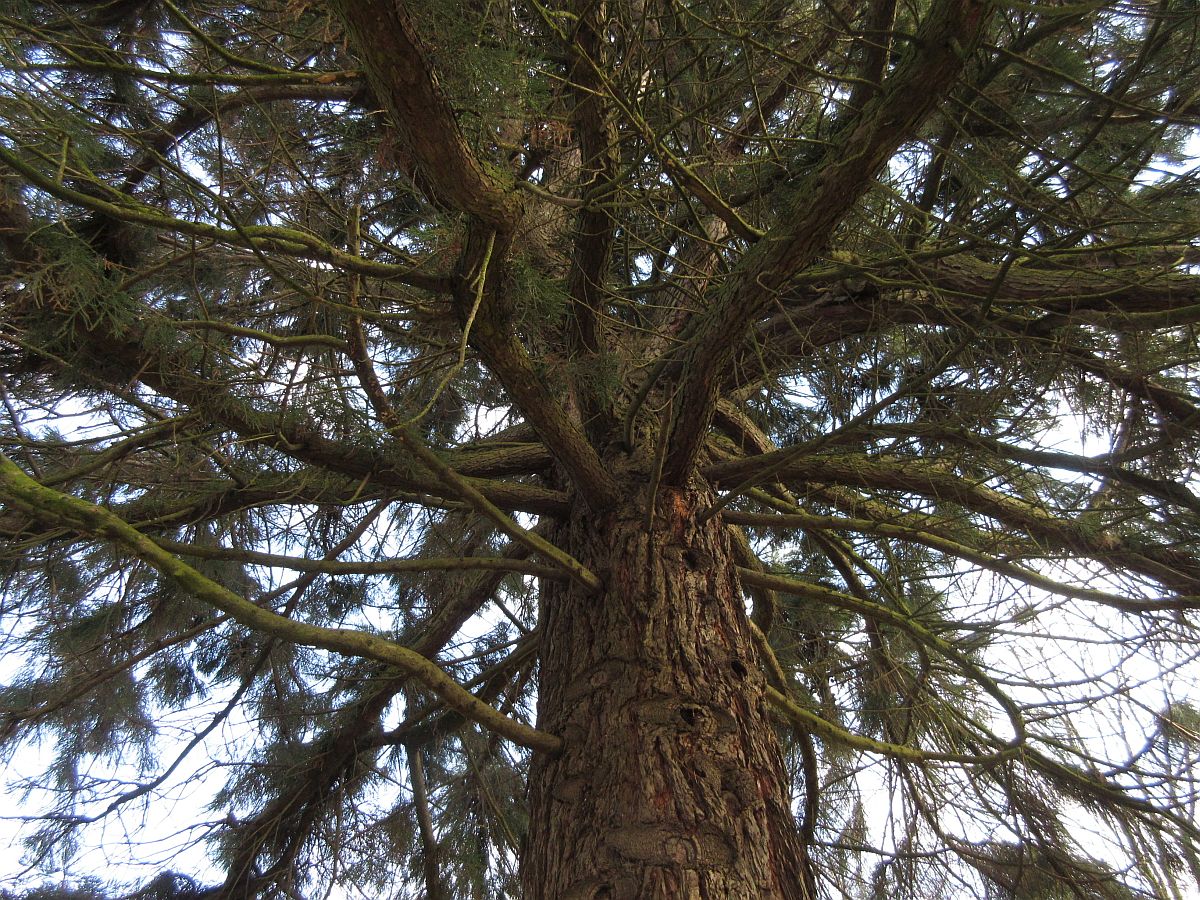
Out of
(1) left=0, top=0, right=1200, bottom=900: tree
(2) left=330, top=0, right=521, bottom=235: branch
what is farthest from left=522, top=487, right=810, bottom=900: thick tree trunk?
(2) left=330, top=0, right=521, bottom=235: branch

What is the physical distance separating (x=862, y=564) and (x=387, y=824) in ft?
7.26

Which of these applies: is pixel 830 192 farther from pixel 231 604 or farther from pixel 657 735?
pixel 231 604

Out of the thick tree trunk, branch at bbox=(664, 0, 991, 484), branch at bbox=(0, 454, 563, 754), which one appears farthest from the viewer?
the thick tree trunk

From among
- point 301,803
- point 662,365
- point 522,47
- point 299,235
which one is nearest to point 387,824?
point 301,803

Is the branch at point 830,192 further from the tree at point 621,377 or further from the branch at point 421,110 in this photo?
the branch at point 421,110

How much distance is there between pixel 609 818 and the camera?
1740mm

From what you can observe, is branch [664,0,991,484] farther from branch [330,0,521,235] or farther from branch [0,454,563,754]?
branch [0,454,563,754]

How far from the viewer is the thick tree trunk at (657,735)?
1660mm

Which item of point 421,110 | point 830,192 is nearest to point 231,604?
point 421,110

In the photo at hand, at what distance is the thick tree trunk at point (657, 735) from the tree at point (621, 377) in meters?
0.01

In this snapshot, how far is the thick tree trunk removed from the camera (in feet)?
5.45

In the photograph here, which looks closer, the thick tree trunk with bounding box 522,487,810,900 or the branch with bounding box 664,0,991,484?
the branch with bounding box 664,0,991,484

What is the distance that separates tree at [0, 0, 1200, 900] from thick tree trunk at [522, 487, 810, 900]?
0.03ft

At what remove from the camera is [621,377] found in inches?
98.0
